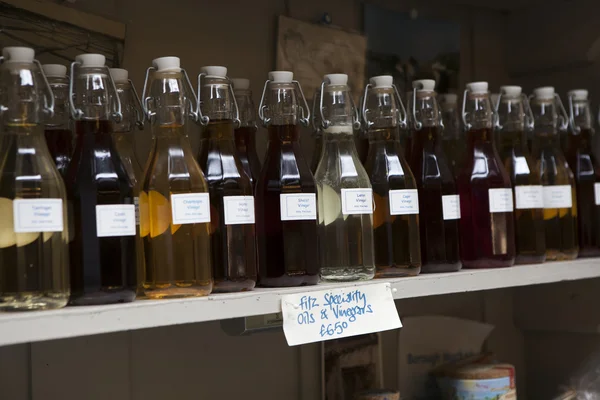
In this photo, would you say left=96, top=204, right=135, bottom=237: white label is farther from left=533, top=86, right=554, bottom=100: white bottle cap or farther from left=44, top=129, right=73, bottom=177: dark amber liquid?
left=533, top=86, right=554, bottom=100: white bottle cap

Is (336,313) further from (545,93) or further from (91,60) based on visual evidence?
(545,93)

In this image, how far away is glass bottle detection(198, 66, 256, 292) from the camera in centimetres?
98

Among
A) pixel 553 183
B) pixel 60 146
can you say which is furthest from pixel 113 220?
pixel 553 183

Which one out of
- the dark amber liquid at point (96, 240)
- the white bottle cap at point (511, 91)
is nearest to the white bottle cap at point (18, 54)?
the dark amber liquid at point (96, 240)

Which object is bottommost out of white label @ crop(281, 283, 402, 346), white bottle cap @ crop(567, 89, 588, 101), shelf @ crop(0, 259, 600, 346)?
white label @ crop(281, 283, 402, 346)

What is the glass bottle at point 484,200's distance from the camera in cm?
125

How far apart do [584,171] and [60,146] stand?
973 millimetres

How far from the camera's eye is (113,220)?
86cm

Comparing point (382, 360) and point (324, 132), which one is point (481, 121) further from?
point (382, 360)

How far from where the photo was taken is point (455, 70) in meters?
1.67

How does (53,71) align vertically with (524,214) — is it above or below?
above

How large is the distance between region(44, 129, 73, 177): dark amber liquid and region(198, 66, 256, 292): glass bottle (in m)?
0.17

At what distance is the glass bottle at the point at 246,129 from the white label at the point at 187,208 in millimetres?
225

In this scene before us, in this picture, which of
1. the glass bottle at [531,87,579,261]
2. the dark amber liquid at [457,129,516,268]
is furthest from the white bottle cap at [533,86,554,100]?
the dark amber liquid at [457,129,516,268]
